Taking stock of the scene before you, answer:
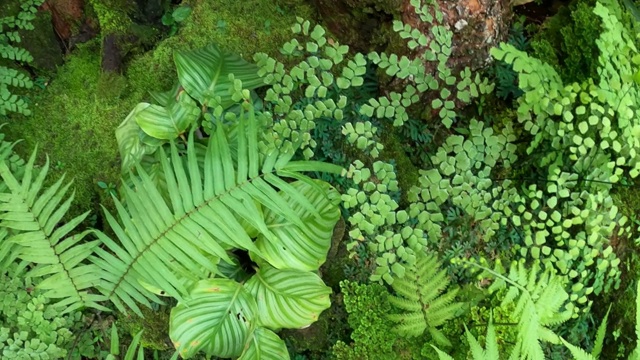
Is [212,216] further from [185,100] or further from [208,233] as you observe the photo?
[185,100]

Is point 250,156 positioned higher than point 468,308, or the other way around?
point 250,156

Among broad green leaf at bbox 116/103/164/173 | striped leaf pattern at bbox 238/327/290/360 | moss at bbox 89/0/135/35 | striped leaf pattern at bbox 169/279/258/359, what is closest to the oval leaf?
broad green leaf at bbox 116/103/164/173

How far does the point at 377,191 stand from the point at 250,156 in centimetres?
51

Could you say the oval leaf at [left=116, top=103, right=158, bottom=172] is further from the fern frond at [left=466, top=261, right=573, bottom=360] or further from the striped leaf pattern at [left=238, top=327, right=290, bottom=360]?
the fern frond at [left=466, top=261, right=573, bottom=360]

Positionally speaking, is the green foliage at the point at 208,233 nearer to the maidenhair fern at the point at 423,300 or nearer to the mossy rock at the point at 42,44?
the maidenhair fern at the point at 423,300

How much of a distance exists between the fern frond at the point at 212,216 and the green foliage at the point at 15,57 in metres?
0.83

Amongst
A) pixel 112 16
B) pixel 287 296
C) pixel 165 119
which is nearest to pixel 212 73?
pixel 165 119

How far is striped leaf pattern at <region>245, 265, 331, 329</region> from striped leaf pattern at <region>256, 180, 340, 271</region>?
90 millimetres

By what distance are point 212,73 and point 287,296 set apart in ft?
3.21

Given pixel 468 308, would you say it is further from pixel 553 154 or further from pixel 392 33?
pixel 392 33

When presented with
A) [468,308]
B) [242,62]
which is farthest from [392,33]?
[468,308]

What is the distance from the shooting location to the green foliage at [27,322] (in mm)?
2146

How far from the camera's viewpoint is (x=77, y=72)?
8.32 feet

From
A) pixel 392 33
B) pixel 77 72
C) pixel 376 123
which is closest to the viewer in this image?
pixel 392 33
